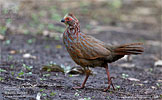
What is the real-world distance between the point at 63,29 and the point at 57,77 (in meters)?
4.57

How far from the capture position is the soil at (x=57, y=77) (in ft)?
Answer: 14.3

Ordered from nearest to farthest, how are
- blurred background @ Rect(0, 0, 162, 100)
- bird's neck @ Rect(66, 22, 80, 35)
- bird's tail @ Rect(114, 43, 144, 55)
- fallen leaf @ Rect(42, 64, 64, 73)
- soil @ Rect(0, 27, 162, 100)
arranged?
soil @ Rect(0, 27, 162, 100) < bird's tail @ Rect(114, 43, 144, 55) < bird's neck @ Rect(66, 22, 80, 35) < blurred background @ Rect(0, 0, 162, 100) < fallen leaf @ Rect(42, 64, 64, 73)

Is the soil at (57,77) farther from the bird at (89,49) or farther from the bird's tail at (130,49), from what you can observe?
the bird's tail at (130,49)

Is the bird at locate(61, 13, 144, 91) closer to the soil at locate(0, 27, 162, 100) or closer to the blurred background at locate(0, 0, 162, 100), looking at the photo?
the soil at locate(0, 27, 162, 100)

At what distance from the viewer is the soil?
436cm

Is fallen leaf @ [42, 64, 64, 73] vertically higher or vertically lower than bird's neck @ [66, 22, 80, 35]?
lower

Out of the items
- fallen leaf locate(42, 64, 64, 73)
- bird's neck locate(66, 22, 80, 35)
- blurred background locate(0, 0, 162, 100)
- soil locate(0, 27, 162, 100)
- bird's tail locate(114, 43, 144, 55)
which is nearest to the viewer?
soil locate(0, 27, 162, 100)

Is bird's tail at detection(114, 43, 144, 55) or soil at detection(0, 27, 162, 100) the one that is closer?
soil at detection(0, 27, 162, 100)

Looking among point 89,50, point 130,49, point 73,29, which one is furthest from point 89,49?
point 130,49

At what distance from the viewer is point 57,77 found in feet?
18.1

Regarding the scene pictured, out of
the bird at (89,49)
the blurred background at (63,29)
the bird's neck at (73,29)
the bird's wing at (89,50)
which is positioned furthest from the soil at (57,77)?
the bird's neck at (73,29)

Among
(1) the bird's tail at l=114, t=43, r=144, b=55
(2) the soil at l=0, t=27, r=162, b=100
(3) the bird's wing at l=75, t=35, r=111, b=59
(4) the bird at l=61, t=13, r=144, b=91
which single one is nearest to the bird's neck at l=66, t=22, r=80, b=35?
(4) the bird at l=61, t=13, r=144, b=91

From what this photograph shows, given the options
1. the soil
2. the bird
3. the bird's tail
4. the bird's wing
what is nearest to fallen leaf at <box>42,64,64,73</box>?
the soil

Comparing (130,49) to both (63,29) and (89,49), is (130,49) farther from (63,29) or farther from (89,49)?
(63,29)
